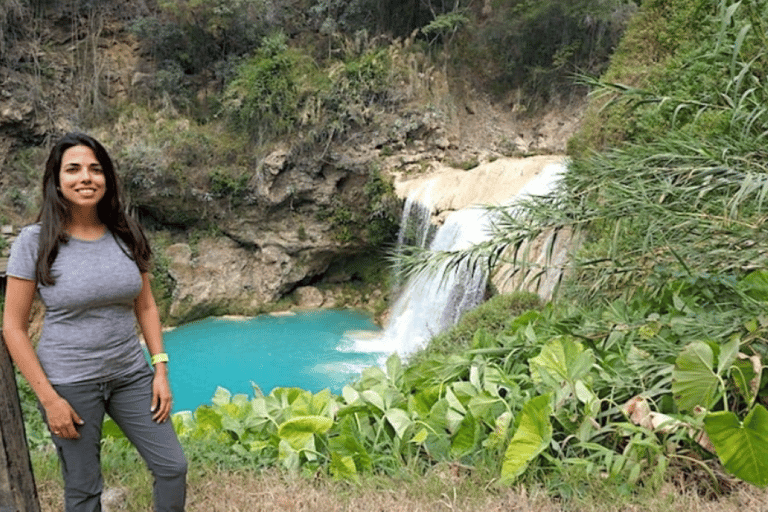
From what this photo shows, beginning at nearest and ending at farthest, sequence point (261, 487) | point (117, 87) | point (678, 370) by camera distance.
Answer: point (678, 370), point (261, 487), point (117, 87)

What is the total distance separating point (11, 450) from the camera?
1751 millimetres

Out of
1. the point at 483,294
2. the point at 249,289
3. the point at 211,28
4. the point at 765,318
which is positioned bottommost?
the point at 249,289

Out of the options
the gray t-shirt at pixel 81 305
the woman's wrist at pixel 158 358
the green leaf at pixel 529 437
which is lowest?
the green leaf at pixel 529 437

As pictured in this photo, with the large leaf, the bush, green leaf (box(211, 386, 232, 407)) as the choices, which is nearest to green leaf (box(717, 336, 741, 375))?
the large leaf

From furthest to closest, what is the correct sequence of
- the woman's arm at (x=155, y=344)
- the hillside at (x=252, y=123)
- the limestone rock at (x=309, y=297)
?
the limestone rock at (x=309, y=297)
the hillside at (x=252, y=123)
the woman's arm at (x=155, y=344)

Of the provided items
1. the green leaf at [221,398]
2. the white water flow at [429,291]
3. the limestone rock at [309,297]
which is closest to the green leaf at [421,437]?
the green leaf at [221,398]

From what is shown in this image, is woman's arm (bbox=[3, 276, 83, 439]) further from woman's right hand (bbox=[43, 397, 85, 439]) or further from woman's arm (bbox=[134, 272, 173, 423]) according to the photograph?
woman's arm (bbox=[134, 272, 173, 423])

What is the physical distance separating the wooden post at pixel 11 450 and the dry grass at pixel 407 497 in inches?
19.4

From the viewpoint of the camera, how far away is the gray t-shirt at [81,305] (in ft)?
5.46

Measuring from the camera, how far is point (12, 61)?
1304 centimetres

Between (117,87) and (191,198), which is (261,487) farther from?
(117,87)

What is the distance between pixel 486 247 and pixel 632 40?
7.56 m

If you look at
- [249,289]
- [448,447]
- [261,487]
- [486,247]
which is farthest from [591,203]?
[249,289]

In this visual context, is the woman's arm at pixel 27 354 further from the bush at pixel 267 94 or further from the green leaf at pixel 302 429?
the bush at pixel 267 94
